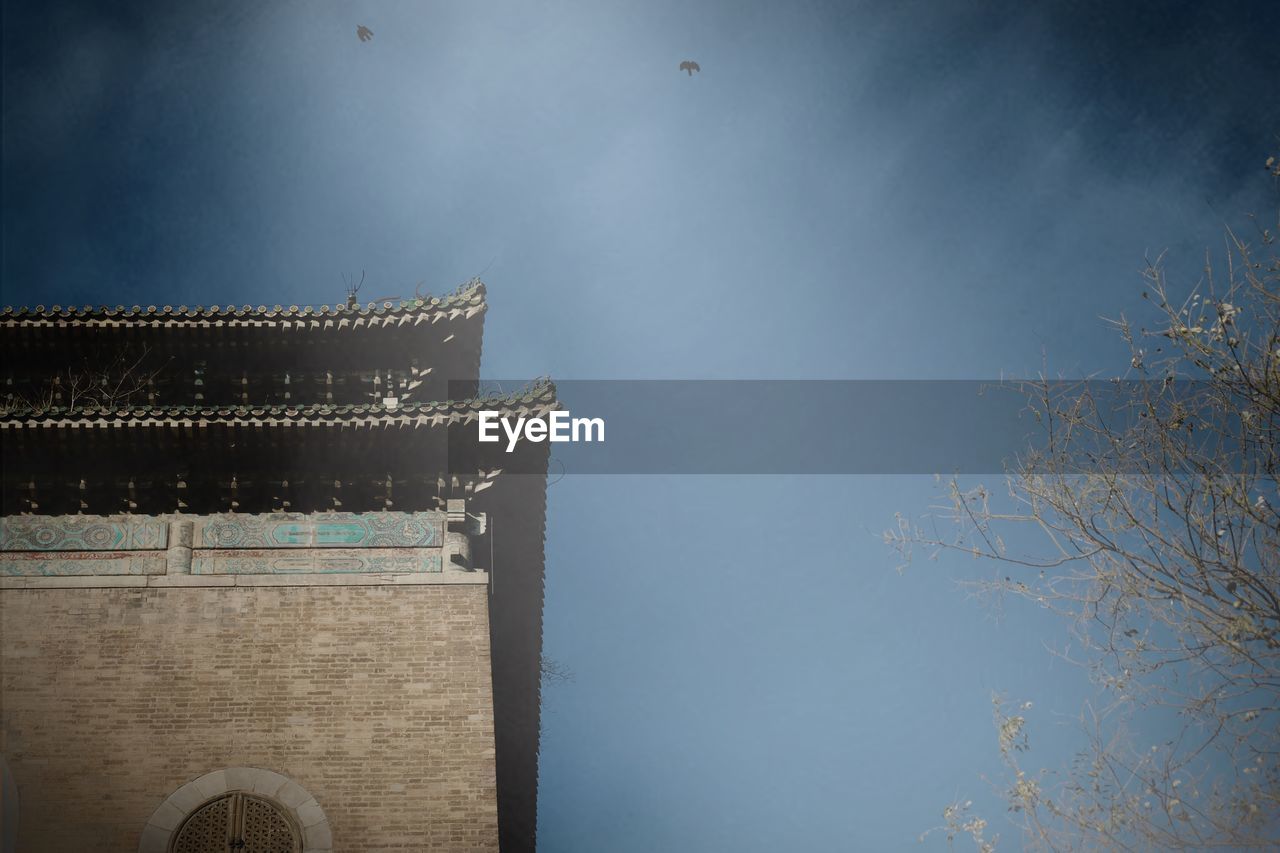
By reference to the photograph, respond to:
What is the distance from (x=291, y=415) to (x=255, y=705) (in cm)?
279

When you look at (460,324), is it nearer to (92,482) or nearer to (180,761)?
(92,482)

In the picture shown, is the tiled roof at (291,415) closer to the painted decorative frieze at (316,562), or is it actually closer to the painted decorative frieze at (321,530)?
the painted decorative frieze at (321,530)

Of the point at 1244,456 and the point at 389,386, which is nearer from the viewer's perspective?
the point at 1244,456

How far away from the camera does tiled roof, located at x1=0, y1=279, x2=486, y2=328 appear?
34.9ft

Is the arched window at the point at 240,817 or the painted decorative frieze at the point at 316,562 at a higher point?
the painted decorative frieze at the point at 316,562

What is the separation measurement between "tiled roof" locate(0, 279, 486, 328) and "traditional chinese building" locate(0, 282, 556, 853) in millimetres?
25

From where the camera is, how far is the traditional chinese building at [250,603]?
8.91 m

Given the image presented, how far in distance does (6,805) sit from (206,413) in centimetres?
392

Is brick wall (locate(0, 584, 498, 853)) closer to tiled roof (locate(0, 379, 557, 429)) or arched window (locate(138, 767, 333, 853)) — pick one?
arched window (locate(138, 767, 333, 853))

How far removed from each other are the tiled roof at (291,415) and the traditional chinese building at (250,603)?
0.07ft

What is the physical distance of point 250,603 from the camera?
9625mm

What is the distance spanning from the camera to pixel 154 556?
32.1 feet

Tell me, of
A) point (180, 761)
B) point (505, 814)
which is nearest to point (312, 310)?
point (180, 761)

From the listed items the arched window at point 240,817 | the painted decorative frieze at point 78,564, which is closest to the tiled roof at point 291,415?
the painted decorative frieze at point 78,564
